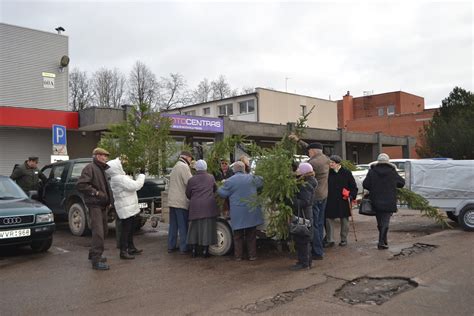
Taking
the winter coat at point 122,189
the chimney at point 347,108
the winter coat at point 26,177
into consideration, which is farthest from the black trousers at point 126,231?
the chimney at point 347,108

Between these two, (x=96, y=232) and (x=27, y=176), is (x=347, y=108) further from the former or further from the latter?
(x=96, y=232)

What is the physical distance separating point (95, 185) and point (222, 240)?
7.74 ft

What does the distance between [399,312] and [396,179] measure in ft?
13.2

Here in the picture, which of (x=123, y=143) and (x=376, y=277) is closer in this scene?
(x=376, y=277)

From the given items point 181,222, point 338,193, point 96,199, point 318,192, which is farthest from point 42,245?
point 338,193

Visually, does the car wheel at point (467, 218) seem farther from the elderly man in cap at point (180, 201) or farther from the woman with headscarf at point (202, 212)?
the elderly man in cap at point (180, 201)

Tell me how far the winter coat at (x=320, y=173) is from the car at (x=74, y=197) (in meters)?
3.62

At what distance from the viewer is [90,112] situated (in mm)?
19875

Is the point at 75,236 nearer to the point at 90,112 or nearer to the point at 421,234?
the point at 421,234

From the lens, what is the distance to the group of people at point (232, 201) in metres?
7.14

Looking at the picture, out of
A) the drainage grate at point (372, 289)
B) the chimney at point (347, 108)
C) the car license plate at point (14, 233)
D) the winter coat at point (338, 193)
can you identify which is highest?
the chimney at point (347, 108)

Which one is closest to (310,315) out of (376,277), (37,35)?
(376,277)

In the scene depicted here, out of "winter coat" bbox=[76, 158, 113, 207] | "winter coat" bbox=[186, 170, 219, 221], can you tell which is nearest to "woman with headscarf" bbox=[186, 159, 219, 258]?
"winter coat" bbox=[186, 170, 219, 221]

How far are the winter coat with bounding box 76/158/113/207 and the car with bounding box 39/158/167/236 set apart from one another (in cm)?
239
